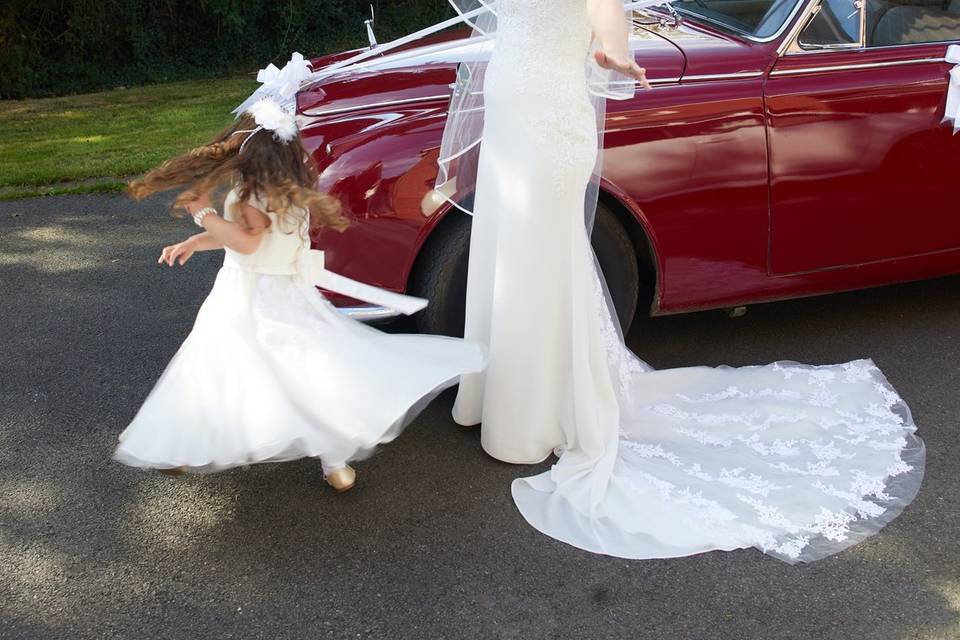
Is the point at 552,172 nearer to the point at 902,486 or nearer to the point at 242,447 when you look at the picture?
the point at 242,447

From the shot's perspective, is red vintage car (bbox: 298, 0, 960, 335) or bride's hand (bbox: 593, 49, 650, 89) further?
red vintage car (bbox: 298, 0, 960, 335)

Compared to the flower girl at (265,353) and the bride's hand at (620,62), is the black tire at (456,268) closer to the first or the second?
the flower girl at (265,353)

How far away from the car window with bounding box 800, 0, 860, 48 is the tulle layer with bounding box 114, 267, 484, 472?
84.0 inches

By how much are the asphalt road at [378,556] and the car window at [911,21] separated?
1334mm

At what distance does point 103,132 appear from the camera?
825cm

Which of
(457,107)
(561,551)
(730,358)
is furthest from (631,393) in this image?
(457,107)

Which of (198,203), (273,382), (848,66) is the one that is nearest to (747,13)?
(848,66)

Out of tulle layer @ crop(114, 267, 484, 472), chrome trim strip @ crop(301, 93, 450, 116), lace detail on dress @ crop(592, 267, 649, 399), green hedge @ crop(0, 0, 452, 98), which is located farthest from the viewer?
green hedge @ crop(0, 0, 452, 98)

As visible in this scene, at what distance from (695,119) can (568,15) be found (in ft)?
2.92

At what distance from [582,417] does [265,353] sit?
1107 mm

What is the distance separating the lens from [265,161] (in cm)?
290

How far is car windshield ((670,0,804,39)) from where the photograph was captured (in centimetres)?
395

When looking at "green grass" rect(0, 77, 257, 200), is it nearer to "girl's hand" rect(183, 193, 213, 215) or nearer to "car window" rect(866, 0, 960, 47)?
"girl's hand" rect(183, 193, 213, 215)

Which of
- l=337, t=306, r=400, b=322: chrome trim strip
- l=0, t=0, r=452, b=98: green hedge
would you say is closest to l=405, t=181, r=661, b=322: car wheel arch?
l=337, t=306, r=400, b=322: chrome trim strip
